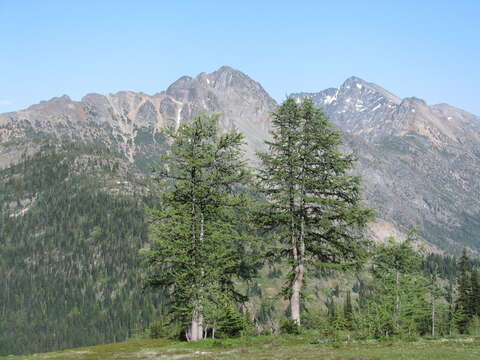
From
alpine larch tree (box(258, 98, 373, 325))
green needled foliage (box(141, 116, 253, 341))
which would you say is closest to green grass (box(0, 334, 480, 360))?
green needled foliage (box(141, 116, 253, 341))

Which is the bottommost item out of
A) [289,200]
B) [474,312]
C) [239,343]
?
[474,312]

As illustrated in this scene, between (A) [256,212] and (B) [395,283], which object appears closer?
(A) [256,212]

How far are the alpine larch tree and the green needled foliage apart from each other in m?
3.50

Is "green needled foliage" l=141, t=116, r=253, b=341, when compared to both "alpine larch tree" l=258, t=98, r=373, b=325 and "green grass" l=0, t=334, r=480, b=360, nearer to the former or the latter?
"alpine larch tree" l=258, t=98, r=373, b=325

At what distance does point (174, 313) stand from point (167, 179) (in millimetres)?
12182

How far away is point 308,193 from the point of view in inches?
1538

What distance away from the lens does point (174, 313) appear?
42.6 meters

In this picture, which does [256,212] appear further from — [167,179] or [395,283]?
[395,283]

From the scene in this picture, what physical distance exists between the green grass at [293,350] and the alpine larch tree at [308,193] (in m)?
5.60

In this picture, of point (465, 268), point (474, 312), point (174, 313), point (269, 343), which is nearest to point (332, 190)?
point (269, 343)

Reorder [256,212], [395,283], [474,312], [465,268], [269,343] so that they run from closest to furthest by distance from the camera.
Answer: [269,343] < [256,212] < [395,283] < [474,312] < [465,268]

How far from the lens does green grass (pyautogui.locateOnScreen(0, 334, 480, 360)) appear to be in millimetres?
24250

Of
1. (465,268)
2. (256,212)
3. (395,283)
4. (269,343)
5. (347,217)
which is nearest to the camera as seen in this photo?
(269,343)

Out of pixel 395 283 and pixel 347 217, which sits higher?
pixel 347 217
